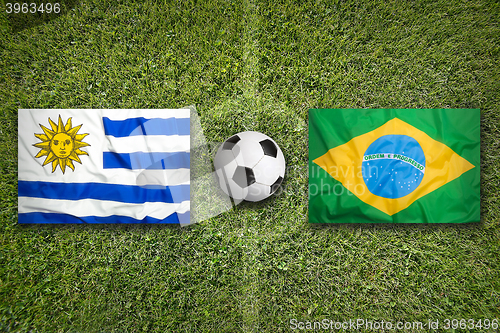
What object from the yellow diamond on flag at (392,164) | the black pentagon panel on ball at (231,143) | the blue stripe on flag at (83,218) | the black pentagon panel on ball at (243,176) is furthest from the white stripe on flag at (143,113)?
the yellow diamond on flag at (392,164)

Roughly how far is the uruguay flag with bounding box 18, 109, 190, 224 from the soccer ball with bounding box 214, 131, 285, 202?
0.41m

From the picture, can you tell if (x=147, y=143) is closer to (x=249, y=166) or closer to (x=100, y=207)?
(x=100, y=207)

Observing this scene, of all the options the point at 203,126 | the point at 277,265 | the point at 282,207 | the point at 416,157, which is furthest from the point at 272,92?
the point at 277,265

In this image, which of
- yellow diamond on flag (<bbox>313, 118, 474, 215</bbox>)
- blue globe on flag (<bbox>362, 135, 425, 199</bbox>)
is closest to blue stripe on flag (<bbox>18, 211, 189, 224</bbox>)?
yellow diamond on flag (<bbox>313, 118, 474, 215</bbox>)

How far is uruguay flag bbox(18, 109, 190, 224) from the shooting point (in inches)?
70.6

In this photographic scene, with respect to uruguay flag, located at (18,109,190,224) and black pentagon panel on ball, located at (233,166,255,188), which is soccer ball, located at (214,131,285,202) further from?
uruguay flag, located at (18,109,190,224)

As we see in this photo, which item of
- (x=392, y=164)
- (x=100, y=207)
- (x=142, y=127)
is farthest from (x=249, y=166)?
(x=100, y=207)

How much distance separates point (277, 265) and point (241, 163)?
963 millimetres

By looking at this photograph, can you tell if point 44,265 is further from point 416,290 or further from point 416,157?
point 416,157

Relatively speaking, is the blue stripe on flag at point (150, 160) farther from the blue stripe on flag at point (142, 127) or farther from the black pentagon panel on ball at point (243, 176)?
the black pentagon panel on ball at point (243, 176)

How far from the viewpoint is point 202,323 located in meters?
Answer: 1.74

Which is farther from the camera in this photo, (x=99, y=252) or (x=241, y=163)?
(x=99, y=252)

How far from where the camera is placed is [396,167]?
178cm

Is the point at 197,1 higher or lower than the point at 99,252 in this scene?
higher
